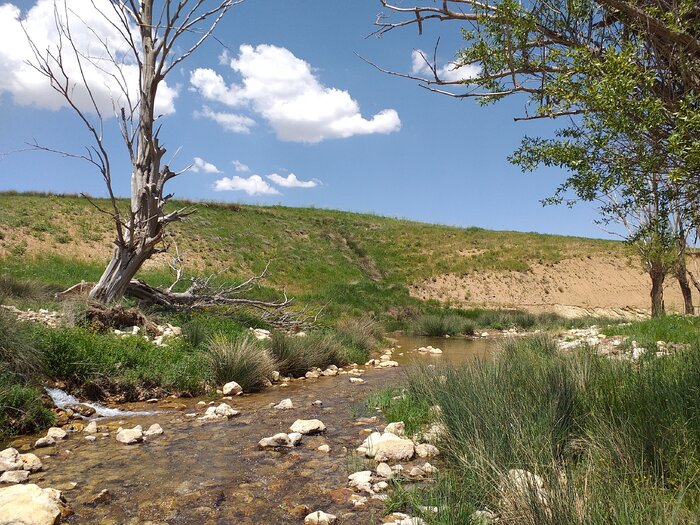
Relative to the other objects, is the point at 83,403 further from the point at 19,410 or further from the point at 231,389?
the point at 231,389

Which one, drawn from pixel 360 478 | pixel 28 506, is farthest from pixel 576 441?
pixel 28 506

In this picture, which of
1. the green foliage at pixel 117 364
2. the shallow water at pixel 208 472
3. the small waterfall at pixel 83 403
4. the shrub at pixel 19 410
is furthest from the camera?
the green foliage at pixel 117 364

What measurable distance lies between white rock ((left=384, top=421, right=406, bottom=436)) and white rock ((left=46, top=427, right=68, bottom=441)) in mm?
4174

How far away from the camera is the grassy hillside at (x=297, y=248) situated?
85.5 feet

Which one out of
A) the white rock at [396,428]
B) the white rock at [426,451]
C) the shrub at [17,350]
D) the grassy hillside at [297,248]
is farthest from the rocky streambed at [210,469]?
the grassy hillside at [297,248]

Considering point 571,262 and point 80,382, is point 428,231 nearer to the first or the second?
point 571,262

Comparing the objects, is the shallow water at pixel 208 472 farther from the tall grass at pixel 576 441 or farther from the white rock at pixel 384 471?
the tall grass at pixel 576 441

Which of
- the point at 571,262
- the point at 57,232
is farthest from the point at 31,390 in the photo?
the point at 571,262

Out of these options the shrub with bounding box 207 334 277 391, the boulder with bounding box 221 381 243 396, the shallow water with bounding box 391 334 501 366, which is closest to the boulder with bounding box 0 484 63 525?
the boulder with bounding box 221 381 243 396

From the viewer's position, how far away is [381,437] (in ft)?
19.0

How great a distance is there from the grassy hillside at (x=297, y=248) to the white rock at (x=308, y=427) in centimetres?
1163

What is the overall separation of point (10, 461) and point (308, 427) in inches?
132

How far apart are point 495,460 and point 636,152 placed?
317 centimetres

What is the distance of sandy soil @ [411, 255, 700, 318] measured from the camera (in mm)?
37219
